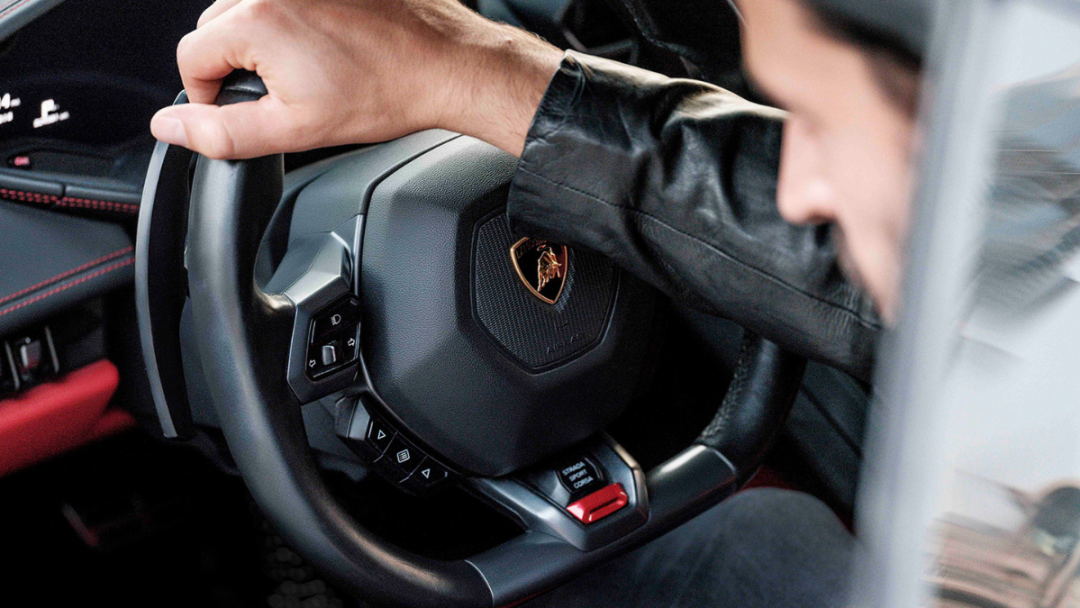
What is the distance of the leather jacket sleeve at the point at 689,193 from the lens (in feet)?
2.33

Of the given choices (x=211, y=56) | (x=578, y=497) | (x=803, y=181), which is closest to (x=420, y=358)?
(x=578, y=497)

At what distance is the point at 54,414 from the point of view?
37.4 inches

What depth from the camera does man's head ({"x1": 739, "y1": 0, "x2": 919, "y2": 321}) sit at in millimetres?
282

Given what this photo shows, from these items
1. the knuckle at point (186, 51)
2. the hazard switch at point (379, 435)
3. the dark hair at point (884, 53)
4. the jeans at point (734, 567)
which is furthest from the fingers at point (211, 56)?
the jeans at point (734, 567)

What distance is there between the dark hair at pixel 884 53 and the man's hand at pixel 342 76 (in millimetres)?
401

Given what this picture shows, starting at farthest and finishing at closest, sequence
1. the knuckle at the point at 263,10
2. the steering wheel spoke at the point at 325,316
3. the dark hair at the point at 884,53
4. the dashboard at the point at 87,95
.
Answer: the dashboard at the point at 87,95
the steering wheel spoke at the point at 325,316
the knuckle at the point at 263,10
the dark hair at the point at 884,53

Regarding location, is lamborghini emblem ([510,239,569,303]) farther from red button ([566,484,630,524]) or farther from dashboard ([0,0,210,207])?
dashboard ([0,0,210,207])

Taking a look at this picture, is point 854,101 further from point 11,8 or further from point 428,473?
point 11,8

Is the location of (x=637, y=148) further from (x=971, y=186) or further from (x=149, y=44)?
(x=149, y=44)

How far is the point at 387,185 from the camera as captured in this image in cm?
85

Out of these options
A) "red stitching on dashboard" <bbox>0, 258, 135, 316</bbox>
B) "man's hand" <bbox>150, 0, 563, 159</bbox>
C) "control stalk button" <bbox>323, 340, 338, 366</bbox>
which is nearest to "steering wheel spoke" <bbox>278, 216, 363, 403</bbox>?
"control stalk button" <bbox>323, 340, 338, 366</bbox>

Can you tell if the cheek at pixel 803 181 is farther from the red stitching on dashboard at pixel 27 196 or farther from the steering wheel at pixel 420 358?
the red stitching on dashboard at pixel 27 196

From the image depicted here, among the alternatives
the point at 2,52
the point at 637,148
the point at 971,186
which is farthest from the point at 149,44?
the point at 971,186

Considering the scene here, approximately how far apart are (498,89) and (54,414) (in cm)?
57
